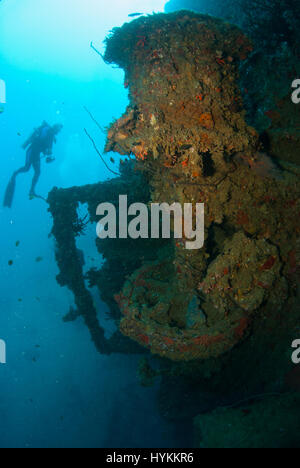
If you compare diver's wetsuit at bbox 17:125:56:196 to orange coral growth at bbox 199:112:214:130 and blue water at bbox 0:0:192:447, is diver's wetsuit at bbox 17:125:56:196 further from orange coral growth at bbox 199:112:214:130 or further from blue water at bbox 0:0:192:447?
orange coral growth at bbox 199:112:214:130

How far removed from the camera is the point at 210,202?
11.6 feet

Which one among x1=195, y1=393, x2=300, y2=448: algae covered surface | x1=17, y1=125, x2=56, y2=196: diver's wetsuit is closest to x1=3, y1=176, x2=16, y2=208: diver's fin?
x1=17, y1=125, x2=56, y2=196: diver's wetsuit

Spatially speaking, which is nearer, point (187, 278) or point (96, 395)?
point (187, 278)

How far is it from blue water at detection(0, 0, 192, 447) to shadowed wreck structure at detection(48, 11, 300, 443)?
5.06 m

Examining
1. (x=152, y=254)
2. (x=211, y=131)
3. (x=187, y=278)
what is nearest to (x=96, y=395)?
(x=152, y=254)

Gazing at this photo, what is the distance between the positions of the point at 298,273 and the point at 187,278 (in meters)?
1.60

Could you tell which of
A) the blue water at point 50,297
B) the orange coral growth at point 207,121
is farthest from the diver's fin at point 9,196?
the orange coral growth at point 207,121

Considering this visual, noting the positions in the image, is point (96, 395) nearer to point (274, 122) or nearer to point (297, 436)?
point (297, 436)

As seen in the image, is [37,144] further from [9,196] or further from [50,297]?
[50,297]

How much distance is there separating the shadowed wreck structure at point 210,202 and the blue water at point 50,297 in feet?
16.6

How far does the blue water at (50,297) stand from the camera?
9.45 m

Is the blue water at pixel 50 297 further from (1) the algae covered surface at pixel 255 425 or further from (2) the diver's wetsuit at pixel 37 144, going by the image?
(1) the algae covered surface at pixel 255 425

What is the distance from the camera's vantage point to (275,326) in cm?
365

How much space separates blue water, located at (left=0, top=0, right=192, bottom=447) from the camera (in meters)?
9.45
